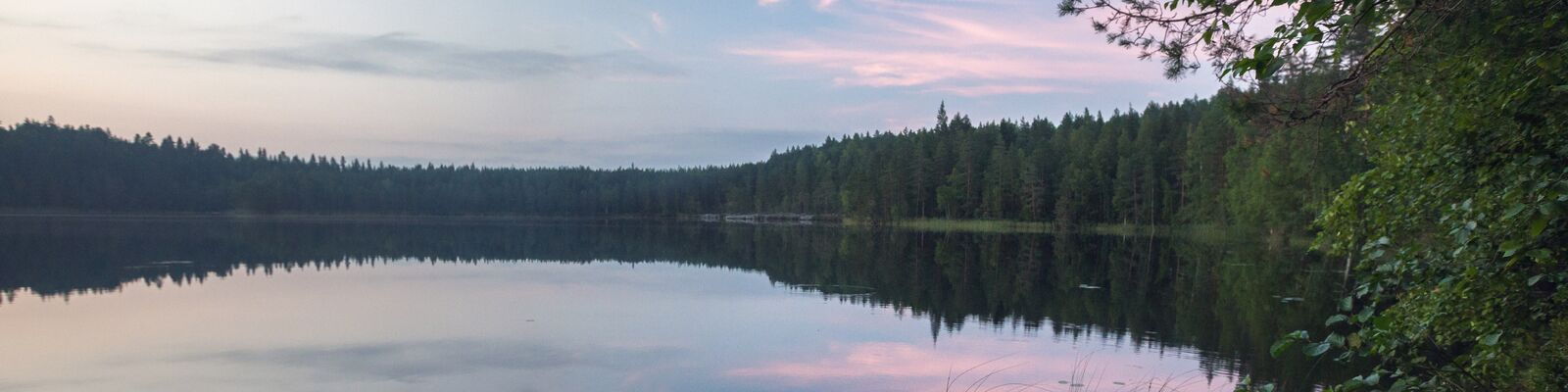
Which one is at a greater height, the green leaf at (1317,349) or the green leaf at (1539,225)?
the green leaf at (1539,225)

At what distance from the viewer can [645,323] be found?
877 inches

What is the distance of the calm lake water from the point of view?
51.7 ft

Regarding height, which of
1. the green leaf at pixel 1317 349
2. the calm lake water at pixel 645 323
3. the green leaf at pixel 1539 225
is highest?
the green leaf at pixel 1539 225

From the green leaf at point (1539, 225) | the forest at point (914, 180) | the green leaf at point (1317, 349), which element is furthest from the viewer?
the forest at point (914, 180)

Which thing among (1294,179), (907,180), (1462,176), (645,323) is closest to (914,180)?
(907,180)

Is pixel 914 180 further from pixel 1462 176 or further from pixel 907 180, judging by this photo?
pixel 1462 176

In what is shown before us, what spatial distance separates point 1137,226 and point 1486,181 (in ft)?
289

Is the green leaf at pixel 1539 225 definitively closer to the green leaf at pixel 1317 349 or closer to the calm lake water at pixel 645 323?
the green leaf at pixel 1317 349

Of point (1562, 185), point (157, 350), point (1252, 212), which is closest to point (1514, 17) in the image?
point (1562, 185)

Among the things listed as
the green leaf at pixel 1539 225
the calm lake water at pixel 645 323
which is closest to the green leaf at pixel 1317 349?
the green leaf at pixel 1539 225

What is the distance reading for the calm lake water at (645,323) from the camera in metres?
15.8

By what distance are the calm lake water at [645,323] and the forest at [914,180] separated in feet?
14.1

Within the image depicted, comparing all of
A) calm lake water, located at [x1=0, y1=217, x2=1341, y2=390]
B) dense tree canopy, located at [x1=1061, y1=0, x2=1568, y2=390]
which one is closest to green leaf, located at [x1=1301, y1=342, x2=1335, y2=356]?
dense tree canopy, located at [x1=1061, y1=0, x2=1568, y2=390]

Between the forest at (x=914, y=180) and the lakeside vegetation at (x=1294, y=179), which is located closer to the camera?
the lakeside vegetation at (x=1294, y=179)
